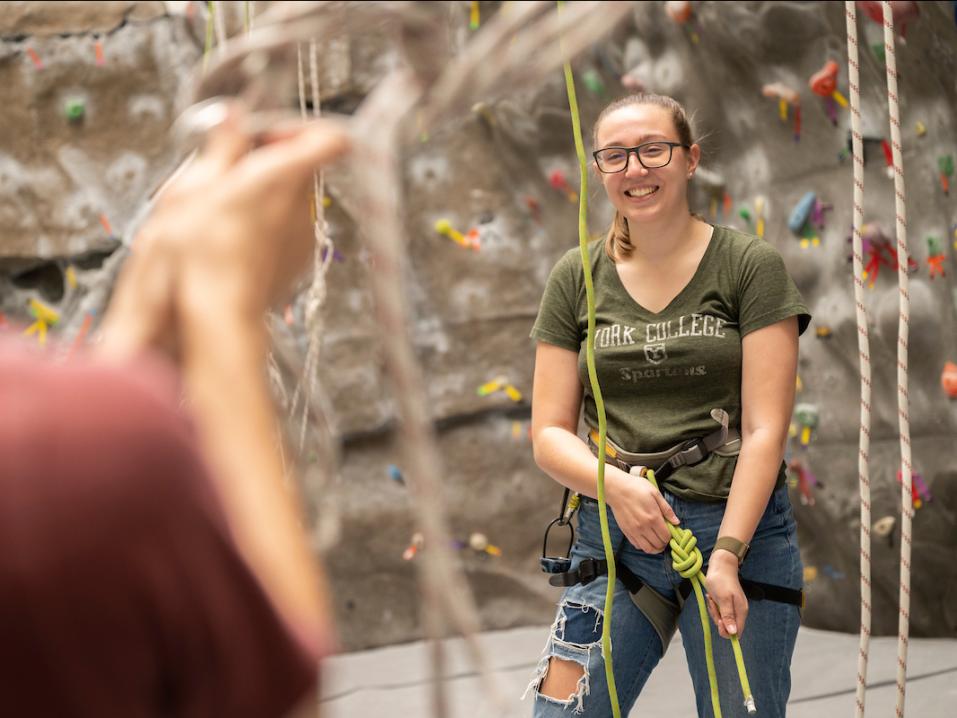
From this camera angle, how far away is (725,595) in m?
1.49

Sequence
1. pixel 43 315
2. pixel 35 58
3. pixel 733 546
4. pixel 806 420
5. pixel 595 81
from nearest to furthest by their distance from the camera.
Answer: pixel 733 546, pixel 806 420, pixel 595 81, pixel 35 58, pixel 43 315

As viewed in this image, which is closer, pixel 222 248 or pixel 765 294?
pixel 222 248

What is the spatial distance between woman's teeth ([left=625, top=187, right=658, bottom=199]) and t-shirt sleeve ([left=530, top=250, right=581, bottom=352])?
0.12 metres

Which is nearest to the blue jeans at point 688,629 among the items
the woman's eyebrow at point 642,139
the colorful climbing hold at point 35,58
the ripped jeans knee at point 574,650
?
the ripped jeans knee at point 574,650

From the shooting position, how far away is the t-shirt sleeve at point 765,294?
1.52 meters

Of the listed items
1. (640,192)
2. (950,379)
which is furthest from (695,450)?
(950,379)

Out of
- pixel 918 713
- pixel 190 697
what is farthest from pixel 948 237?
pixel 190 697

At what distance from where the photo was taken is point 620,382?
1612 millimetres

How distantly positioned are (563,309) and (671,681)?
194 cm

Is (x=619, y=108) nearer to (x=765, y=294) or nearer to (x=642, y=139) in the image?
(x=642, y=139)

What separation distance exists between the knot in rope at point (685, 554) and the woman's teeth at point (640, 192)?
438 mm

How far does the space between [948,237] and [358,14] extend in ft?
8.74

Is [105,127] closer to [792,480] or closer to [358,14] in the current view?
[792,480]

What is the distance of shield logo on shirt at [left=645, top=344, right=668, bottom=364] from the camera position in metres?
1.58
